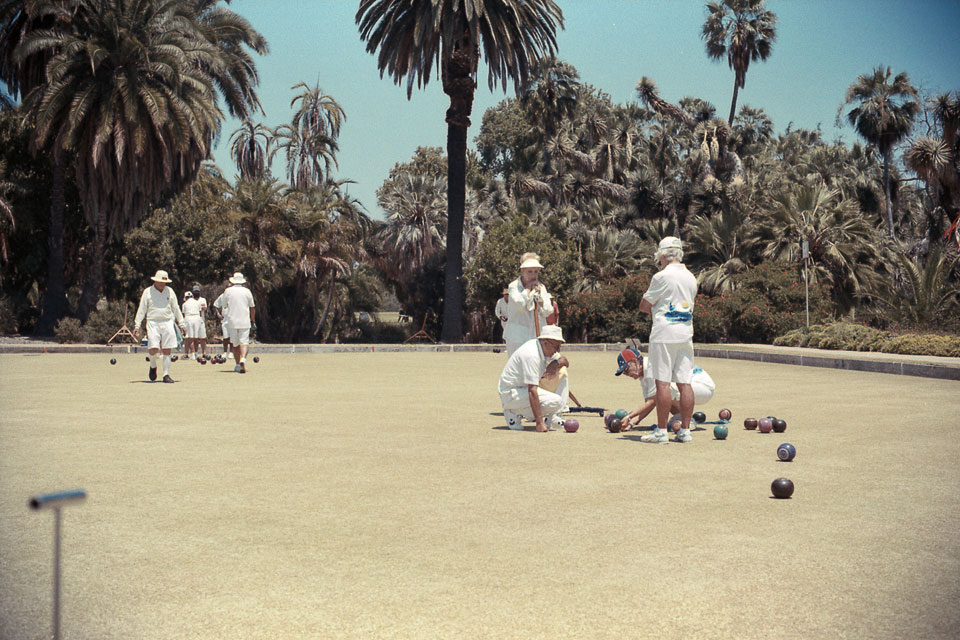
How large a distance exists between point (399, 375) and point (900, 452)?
494 inches

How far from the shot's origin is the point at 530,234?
38438mm

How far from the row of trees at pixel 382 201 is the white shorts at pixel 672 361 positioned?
63.5 ft

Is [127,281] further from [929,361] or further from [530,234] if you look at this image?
[929,361]

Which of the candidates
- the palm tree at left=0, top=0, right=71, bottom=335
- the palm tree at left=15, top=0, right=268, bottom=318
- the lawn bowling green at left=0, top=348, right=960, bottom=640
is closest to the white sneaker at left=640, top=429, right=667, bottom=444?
the lawn bowling green at left=0, top=348, right=960, bottom=640

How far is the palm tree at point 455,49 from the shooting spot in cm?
3625

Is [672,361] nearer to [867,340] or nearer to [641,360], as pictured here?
[641,360]

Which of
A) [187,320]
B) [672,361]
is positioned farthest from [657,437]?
[187,320]

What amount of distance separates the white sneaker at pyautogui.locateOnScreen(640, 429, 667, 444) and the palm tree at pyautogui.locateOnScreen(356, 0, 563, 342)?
2733cm

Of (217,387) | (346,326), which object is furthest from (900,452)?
(346,326)

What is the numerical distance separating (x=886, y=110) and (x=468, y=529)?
149 feet

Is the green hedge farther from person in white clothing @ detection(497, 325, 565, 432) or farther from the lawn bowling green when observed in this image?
person in white clothing @ detection(497, 325, 565, 432)

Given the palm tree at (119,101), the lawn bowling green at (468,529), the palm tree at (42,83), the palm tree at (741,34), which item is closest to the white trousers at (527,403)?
the lawn bowling green at (468,529)

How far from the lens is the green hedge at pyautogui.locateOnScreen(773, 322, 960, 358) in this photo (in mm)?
22141

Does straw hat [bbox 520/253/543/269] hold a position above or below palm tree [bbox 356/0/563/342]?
below
